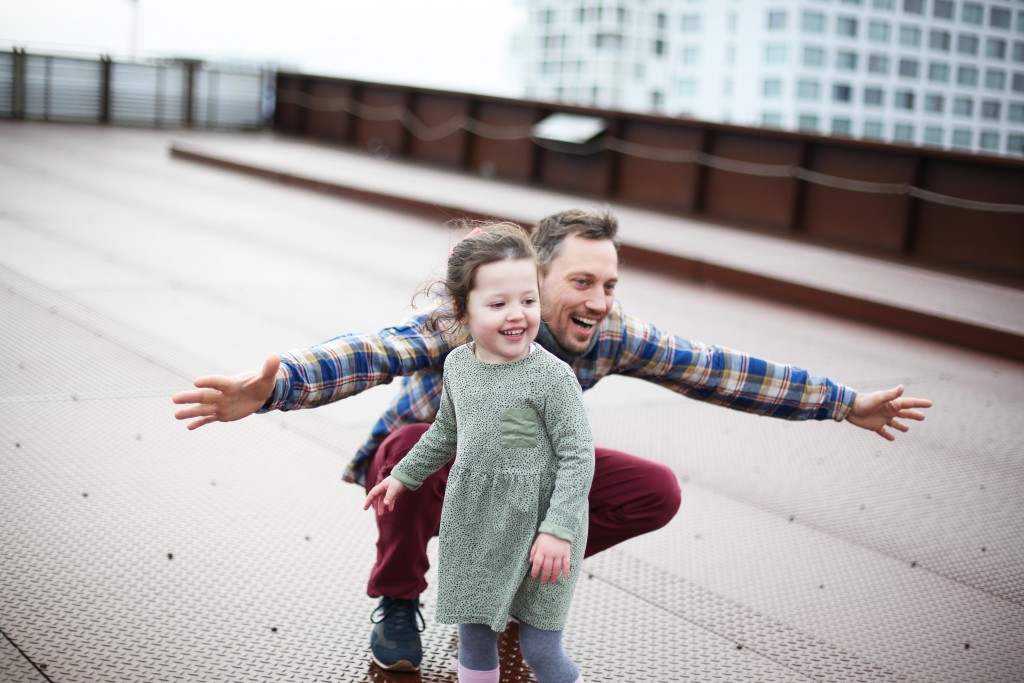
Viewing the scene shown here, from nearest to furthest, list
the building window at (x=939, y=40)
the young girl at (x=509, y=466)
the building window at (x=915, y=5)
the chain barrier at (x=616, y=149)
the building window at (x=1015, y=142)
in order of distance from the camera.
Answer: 1. the young girl at (x=509, y=466)
2. the chain barrier at (x=616, y=149)
3. the building window at (x=1015, y=142)
4. the building window at (x=939, y=40)
5. the building window at (x=915, y=5)

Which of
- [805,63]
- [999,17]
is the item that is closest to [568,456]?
[999,17]

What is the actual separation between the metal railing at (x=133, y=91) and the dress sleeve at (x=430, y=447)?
72.6 feet

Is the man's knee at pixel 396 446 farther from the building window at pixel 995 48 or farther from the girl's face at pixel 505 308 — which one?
the building window at pixel 995 48

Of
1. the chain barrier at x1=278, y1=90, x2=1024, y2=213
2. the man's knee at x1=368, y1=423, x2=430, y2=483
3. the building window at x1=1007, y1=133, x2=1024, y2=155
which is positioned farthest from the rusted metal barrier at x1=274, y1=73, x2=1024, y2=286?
the man's knee at x1=368, y1=423, x2=430, y2=483

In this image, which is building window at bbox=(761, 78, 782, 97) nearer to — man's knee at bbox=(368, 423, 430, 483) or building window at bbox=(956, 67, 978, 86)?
building window at bbox=(956, 67, 978, 86)

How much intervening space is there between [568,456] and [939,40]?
24696 millimetres

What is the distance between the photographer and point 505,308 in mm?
2510

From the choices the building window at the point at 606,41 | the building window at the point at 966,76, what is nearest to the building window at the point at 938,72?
the building window at the point at 966,76

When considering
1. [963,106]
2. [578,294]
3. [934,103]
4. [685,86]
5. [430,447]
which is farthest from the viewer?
[685,86]

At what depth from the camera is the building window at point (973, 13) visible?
18969 mm

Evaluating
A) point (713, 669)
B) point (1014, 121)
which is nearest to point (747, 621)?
point (713, 669)

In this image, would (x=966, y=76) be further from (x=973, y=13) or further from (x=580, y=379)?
(x=580, y=379)

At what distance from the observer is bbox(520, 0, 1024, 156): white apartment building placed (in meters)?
18.9

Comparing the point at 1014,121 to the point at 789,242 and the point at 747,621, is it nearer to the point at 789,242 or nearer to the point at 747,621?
the point at 789,242
